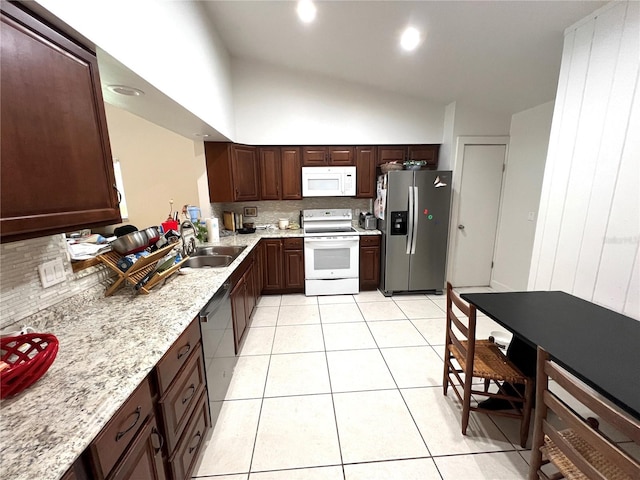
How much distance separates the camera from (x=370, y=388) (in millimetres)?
2000

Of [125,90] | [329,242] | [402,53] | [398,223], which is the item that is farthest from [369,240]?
[125,90]

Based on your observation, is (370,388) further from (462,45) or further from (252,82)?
(252,82)

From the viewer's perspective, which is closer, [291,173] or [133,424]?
[133,424]

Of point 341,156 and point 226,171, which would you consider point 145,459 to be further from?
point 341,156

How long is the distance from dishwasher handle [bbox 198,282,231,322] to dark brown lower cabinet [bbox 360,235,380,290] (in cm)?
213

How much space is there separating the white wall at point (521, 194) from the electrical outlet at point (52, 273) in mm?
4423

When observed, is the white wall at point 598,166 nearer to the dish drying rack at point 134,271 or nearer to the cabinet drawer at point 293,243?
the cabinet drawer at point 293,243

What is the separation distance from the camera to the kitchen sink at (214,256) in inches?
96.0

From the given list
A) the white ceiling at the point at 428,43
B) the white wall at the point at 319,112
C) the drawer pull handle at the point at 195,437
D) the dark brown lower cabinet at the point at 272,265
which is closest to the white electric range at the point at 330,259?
the dark brown lower cabinet at the point at 272,265

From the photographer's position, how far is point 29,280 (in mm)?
1151

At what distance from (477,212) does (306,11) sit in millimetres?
→ 3238

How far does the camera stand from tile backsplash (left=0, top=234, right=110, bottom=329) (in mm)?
1048

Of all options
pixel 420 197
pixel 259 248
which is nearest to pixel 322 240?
pixel 259 248

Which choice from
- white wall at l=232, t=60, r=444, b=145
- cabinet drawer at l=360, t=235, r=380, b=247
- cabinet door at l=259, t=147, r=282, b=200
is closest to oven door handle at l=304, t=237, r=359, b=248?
cabinet drawer at l=360, t=235, r=380, b=247
